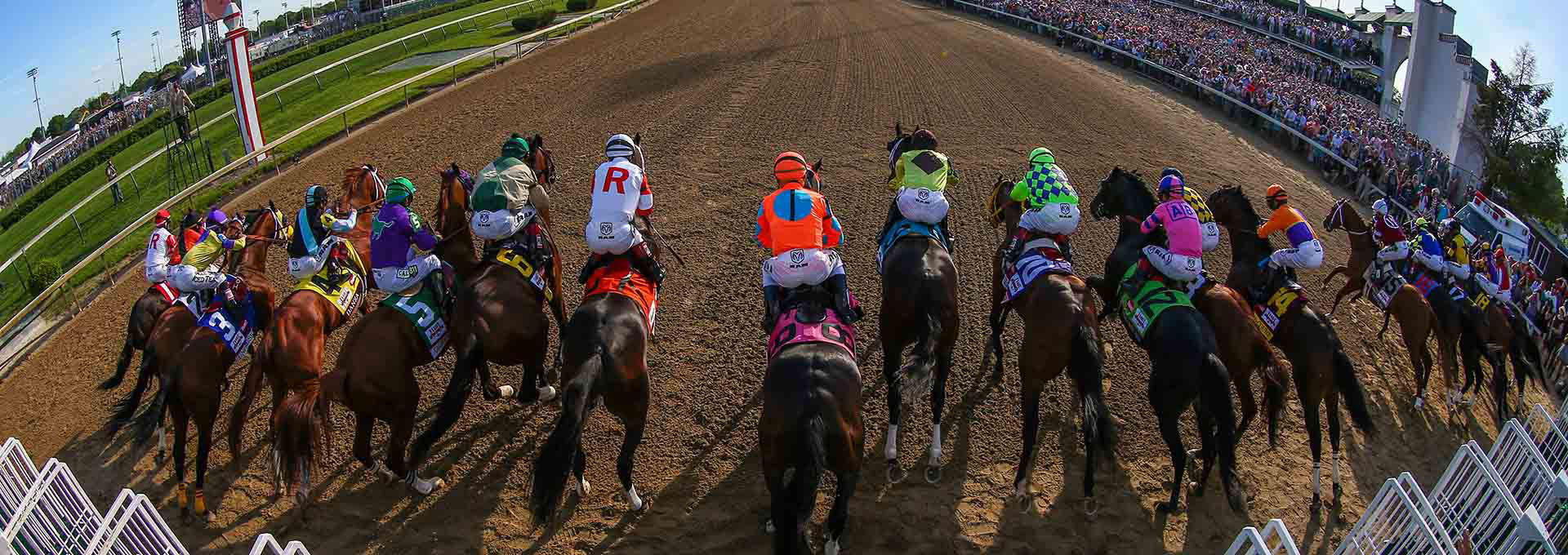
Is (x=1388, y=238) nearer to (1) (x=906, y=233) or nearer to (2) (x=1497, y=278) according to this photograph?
(2) (x=1497, y=278)

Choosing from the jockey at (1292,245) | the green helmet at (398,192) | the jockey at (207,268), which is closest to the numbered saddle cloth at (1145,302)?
the jockey at (1292,245)

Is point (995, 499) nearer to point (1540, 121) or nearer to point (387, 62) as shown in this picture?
point (387, 62)

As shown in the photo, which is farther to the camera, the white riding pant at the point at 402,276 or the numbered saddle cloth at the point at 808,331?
the white riding pant at the point at 402,276

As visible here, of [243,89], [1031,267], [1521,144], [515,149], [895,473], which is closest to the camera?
[895,473]

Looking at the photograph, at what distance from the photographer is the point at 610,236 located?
287 inches

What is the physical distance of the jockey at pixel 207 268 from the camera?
25.2 feet

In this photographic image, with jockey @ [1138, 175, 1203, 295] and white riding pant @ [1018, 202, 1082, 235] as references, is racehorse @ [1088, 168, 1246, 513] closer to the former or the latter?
jockey @ [1138, 175, 1203, 295]

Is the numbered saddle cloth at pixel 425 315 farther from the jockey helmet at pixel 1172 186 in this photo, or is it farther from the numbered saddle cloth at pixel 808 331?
the jockey helmet at pixel 1172 186

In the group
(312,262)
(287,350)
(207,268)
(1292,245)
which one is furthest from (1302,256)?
(207,268)

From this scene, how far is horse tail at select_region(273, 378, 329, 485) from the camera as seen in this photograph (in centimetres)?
655

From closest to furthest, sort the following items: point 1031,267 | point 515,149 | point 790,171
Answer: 1. point 790,171
2. point 1031,267
3. point 515,149

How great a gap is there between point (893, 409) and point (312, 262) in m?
5.33

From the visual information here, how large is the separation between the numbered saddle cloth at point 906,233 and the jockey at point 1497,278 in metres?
7.63

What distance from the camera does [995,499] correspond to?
707cm
